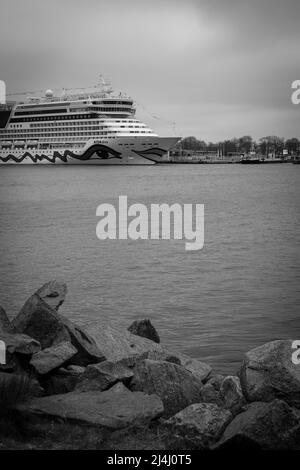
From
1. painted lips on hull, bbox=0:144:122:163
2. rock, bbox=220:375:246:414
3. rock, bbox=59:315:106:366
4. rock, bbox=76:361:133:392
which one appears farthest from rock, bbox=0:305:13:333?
painted lips on hull, bbox=0:144:122:163

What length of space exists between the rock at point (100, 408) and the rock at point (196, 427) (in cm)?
25

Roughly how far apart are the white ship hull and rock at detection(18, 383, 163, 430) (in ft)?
294

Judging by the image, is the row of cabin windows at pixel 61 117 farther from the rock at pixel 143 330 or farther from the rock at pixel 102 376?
the rock at pixel 102 376

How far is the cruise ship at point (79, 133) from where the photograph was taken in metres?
96.9

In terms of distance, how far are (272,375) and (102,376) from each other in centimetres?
160

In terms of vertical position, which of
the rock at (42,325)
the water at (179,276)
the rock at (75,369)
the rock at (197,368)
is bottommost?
the water at (179,276)

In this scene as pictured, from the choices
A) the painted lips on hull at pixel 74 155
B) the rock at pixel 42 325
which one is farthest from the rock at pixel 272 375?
the painted lips on hull at pixel 74 155

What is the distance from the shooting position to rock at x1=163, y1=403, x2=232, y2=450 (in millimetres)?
5992

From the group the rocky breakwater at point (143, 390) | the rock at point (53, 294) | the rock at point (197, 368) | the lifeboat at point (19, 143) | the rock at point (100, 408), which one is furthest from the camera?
the lifeboat at point (19, 143)

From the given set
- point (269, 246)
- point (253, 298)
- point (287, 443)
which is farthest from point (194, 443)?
point (269, 246)

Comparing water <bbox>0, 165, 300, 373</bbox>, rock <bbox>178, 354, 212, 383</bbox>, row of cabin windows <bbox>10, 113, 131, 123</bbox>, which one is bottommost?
water <bbox>0, 165, 300, 373</bbox>

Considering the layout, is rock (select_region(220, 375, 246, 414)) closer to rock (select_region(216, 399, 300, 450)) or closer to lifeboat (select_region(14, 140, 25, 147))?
rock (select_region(216, 399, 300, 450))

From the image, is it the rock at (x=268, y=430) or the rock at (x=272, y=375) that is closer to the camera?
the rock at (x=268, y=430)
